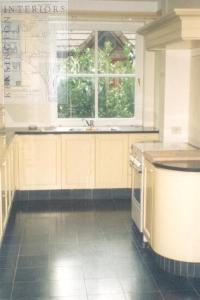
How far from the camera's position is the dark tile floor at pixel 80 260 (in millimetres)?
3297

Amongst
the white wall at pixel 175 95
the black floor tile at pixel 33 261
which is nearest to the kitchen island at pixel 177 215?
the black floor tile at pixel 33 261

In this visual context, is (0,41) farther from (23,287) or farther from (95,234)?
(23,287)

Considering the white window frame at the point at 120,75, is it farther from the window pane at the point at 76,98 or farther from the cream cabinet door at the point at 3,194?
the cream cabinet door at the point at 3,194

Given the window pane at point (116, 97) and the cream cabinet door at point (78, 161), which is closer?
the cream cabinet door at point (78, 161)

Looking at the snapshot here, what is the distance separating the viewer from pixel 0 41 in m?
5.43

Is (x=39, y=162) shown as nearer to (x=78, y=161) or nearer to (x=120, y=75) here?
(x=78, y=161)

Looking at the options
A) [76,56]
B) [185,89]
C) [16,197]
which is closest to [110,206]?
[16,197]

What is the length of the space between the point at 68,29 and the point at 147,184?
2627 millimetres

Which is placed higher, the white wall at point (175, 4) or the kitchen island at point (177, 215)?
the white wall at point (175, 4)

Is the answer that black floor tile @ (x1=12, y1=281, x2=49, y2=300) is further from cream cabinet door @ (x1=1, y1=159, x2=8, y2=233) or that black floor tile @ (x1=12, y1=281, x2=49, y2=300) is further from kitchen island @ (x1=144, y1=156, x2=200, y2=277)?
kitchen island @ (x1=144, y1=156, x2=200, y2=277)

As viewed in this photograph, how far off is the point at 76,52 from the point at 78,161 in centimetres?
143

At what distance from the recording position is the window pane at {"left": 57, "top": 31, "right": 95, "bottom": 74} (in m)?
5.77

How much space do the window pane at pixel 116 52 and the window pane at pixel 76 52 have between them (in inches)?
5.0

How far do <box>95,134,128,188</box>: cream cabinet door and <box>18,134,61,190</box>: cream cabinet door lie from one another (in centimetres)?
50
